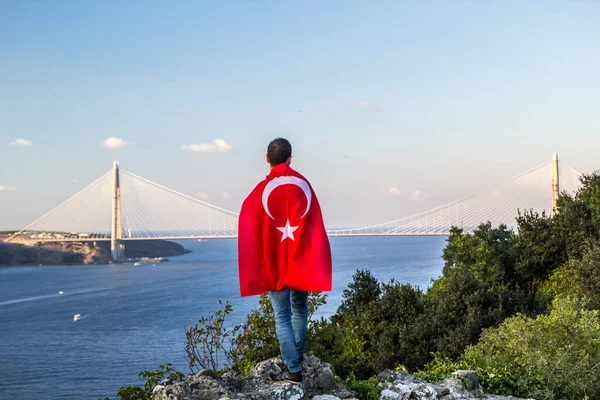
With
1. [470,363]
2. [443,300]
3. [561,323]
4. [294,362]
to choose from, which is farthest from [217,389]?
[443,300]

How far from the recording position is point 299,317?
3967 mm

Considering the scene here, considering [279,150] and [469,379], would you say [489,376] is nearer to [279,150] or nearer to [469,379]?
[469,379]

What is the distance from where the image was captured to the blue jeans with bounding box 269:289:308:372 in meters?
3.86

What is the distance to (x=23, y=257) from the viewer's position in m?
88.2

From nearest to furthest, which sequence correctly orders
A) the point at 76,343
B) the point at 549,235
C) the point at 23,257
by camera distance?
1. the point at 549,235
2. the point at 76,343
3. the point at 23,257

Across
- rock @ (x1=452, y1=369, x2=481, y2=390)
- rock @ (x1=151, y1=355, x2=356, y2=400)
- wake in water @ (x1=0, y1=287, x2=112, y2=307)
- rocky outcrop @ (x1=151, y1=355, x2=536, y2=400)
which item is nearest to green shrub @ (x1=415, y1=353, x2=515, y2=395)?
rock @ (x1=452, y1=369, x2=481, y2=390)

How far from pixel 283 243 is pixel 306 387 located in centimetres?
99

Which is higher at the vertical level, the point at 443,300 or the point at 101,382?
the point at 443,300

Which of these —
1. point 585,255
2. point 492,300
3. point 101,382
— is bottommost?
point 101,382

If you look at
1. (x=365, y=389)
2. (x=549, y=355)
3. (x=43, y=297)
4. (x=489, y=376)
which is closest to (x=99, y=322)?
(x=43, y=297)

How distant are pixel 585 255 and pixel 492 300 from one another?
75.6 inches

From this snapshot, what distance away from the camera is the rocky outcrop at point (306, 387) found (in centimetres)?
370

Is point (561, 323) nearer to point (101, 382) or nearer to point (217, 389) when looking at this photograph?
point (217, 389)

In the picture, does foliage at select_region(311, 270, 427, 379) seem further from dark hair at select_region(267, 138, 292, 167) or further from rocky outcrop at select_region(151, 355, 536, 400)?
dark hair at select_region(267, 138, 292, 167)
